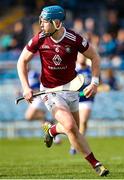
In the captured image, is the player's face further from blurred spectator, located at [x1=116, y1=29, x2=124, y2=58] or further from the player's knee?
blurred spectator, located at [x1=116, y1=29, x2=124, y2=58]

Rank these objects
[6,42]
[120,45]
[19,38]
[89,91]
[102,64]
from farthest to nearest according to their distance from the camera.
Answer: [6,42], [19,38], [120,45], [102,64], [89,91]

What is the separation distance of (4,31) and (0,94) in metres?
5.25

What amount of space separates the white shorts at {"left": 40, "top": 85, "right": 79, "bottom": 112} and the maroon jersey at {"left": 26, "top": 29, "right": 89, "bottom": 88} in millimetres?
160

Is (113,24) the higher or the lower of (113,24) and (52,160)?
the lower

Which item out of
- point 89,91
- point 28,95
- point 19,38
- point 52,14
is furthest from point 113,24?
point 28,95

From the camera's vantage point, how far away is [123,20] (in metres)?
27.6

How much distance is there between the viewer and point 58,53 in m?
11.3

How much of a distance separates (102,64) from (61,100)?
1186 centimetres

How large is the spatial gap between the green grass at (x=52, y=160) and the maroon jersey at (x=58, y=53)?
137 cm

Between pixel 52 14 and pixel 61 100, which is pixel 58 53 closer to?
pixel 52 14

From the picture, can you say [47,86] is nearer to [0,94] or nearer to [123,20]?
[0,94]

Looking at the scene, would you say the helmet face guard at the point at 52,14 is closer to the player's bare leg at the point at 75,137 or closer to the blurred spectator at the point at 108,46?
the player's bare leg at the point at 75,137

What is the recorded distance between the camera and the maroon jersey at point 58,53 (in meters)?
11.3

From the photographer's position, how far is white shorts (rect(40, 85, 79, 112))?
1136 centimetres
